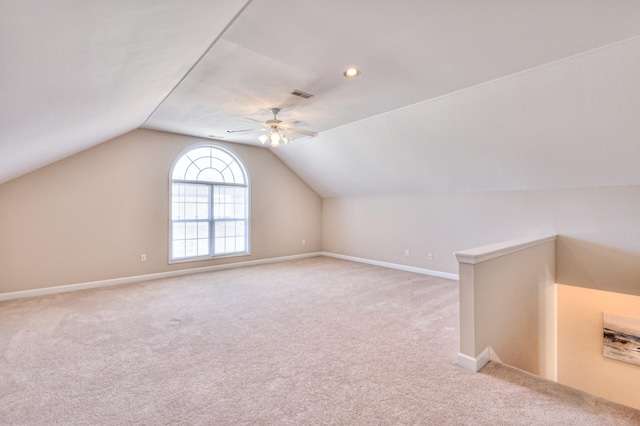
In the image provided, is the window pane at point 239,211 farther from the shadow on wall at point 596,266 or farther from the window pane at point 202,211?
the shadow on wall at point 596,266

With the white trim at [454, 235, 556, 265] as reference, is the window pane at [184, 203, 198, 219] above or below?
above

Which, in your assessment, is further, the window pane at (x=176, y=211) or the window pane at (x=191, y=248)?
the window pane at (x=191, y=248)

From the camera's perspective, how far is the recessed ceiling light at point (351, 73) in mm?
2961

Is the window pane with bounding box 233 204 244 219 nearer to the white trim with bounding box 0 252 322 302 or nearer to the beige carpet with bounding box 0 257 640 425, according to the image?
the white trim with bounding box 0 252 322 302

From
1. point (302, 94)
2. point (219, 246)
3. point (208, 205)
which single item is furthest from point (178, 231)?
point (302, 94)

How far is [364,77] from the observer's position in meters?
3.12

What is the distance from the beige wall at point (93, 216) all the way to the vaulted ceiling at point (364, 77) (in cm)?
37

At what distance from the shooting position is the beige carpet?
1861 mm

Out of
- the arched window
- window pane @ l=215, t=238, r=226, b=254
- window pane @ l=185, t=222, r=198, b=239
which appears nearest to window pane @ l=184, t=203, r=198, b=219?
the arched window

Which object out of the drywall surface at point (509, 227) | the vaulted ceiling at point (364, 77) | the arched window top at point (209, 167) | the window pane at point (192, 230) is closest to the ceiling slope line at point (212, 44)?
the vaulted ceiling at point (364, 77)

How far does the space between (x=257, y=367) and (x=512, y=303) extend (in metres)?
2.59

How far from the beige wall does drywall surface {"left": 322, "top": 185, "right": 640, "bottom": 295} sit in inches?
126

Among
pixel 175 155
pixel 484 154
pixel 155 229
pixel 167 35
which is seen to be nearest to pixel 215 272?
pixel 155 229

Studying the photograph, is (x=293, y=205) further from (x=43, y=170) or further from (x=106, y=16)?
(x=106, y=16)
